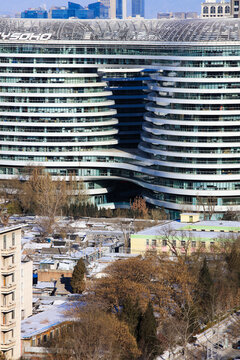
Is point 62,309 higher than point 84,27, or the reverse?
point 84,27

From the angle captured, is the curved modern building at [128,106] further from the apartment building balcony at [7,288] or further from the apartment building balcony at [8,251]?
the apartment building balcony at [7,288]

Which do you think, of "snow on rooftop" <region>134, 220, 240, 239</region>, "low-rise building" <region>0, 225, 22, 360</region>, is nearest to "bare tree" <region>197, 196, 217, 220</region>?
"snow on rooftop" <region>134, 220, 240, 239</region>

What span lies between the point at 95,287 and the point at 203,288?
33.1 ft

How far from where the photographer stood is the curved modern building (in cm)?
16138

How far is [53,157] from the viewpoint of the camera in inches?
7116

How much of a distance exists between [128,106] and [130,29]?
12.7m

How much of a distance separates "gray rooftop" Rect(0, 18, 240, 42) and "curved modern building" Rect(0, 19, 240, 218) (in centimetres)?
21

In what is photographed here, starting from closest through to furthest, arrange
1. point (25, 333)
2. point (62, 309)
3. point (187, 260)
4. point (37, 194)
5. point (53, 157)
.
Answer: point (25, 333), point (62, 309), point (187, 260), point (37, 194), point (53, 157)

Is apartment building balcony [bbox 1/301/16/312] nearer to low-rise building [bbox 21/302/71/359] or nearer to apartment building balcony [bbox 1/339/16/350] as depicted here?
apartment building balcony [bbox 1/339/16/350]

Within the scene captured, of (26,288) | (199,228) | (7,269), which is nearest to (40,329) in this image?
(26,288)

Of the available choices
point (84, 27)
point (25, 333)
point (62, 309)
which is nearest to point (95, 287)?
point (62, 309)

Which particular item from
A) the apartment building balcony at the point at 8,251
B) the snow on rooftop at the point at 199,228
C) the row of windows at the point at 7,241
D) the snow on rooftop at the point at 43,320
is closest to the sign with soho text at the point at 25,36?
the snow on rooftop at the point at 199,228

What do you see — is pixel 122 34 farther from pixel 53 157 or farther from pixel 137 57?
pixel 53 157

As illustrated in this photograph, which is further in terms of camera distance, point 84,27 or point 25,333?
point 84,27
